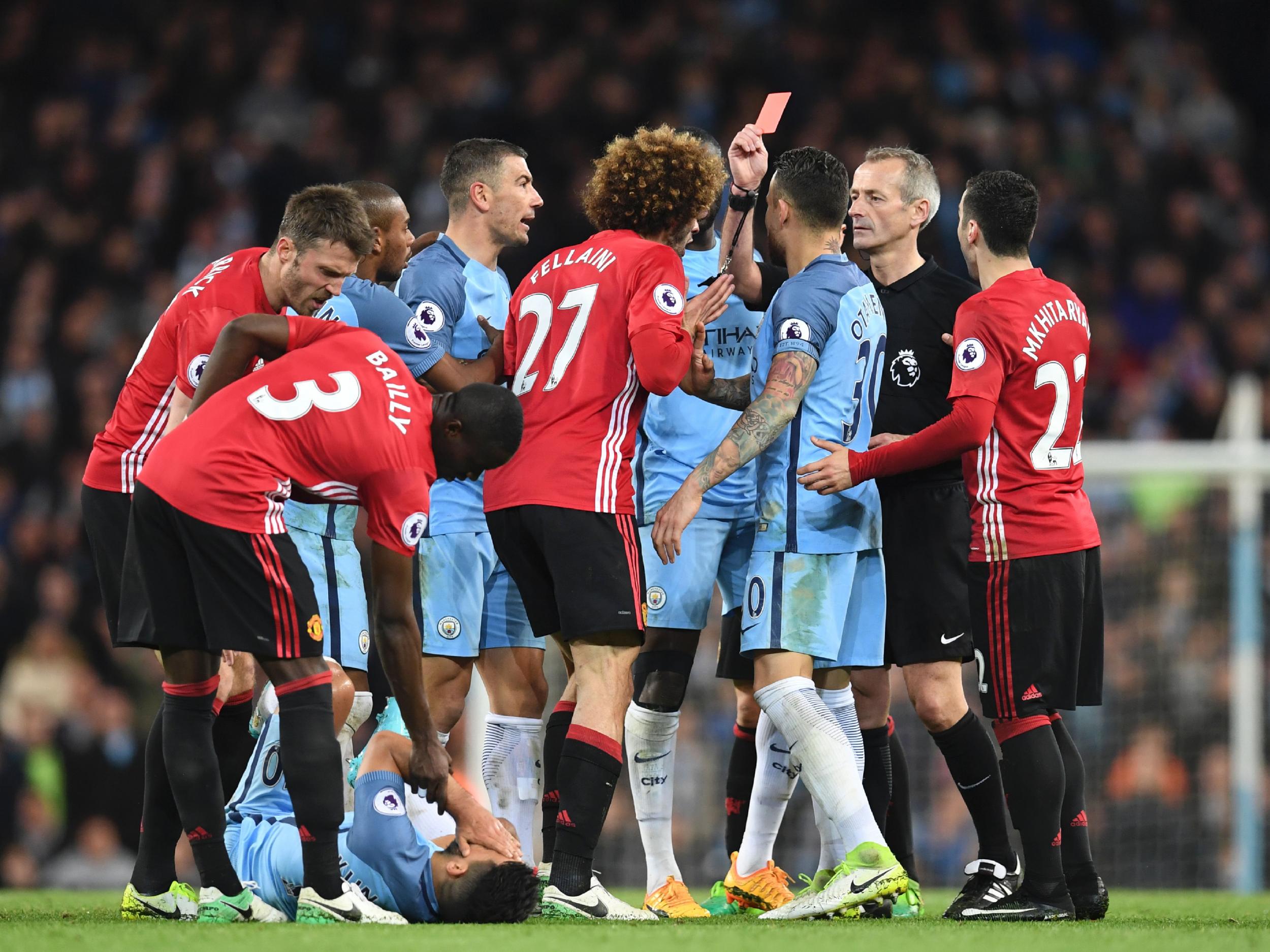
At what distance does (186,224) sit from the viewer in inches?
516

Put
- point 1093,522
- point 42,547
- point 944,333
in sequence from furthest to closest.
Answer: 1. point 42,547
2. point 944,333
3. point 1093,522

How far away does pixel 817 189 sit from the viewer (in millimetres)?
5672

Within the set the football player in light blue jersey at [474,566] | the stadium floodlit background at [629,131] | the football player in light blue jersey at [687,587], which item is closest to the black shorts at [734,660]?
the football player in light blue jersey at [687,587]

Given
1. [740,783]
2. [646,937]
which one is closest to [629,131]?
[740,783]

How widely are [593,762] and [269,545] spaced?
3.98 ft

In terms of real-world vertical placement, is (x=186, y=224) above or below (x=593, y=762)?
above

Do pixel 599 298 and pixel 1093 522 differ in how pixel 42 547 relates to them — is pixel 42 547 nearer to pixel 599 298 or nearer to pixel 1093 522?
pixel 599 298

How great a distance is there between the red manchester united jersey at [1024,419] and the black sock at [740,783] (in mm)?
1370

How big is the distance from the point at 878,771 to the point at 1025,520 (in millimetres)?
1267

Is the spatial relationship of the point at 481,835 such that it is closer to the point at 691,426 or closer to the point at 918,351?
the point at 691,426

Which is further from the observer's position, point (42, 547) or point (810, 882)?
point (42, 547)

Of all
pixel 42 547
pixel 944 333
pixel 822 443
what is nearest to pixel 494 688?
pixel 822 443

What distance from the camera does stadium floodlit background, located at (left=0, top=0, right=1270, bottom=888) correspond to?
9891 millimetres

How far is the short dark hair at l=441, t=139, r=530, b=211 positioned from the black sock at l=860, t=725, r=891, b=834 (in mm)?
2561
